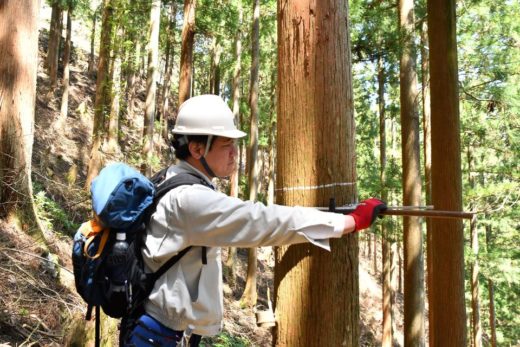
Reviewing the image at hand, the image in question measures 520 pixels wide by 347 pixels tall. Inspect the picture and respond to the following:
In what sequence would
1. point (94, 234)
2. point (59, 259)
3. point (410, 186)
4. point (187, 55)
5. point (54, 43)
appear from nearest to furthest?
point (94, 234), point (59, 259), point (187, 55), point (410, 186), point (54, 43)

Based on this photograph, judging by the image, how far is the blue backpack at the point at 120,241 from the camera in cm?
221

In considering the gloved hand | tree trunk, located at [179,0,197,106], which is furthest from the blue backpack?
tree trunk, located at [179,0,197,106]

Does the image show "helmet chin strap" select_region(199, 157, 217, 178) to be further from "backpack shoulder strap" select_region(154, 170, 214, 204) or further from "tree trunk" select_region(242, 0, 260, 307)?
"tree trunk" select_region(242, 0, 260, 307)

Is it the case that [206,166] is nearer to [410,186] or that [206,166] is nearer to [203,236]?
[203,236]

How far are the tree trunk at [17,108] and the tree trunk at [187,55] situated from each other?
3.33m

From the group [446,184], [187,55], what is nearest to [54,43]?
[187,55]

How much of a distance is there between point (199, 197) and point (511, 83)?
15.9m

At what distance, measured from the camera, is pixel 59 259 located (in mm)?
8367

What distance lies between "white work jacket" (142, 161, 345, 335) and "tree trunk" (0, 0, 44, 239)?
5763 millimetres

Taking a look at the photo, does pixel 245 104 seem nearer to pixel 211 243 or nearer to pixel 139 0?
pixel 139 0

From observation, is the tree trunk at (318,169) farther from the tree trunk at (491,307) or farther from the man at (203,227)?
the tree trunk at (491,307)

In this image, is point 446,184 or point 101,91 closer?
point 446,184

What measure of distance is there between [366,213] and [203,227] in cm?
77

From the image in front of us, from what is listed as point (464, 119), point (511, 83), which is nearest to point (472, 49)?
point (511, 83)
